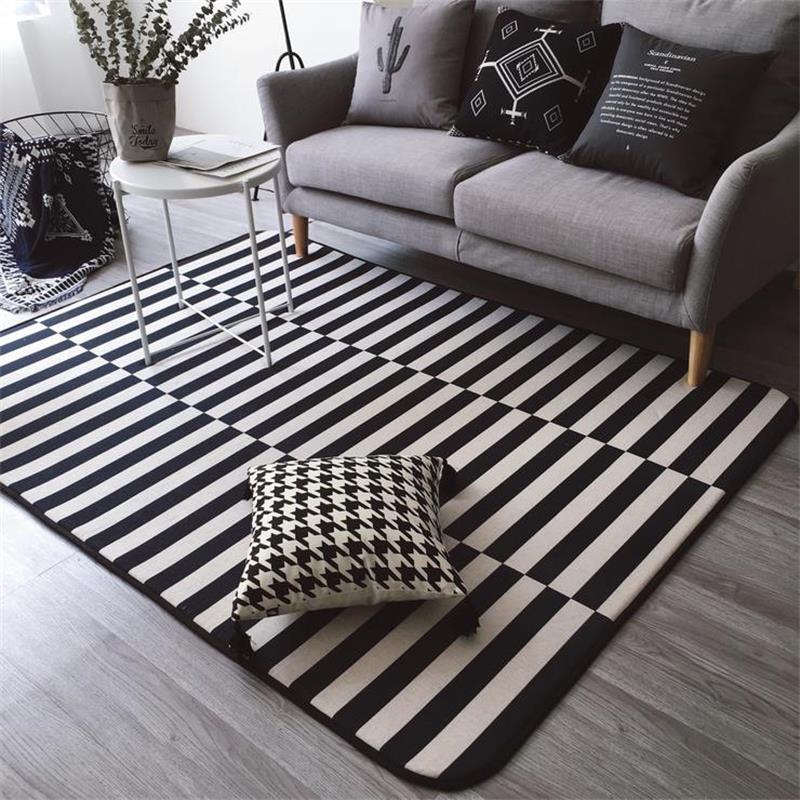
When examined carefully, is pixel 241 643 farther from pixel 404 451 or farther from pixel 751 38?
pixel 751 38

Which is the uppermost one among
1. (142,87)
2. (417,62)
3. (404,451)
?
(142,87)

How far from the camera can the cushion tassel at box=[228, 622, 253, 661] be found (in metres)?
1.61

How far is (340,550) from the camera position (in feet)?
5.40

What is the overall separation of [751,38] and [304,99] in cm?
140

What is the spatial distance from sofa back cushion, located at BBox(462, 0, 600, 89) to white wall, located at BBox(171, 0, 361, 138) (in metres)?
0.90

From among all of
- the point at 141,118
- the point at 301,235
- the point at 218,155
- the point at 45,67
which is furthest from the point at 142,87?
the point at 45,67

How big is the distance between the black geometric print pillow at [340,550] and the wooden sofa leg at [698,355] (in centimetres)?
94

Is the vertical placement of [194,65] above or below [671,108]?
below

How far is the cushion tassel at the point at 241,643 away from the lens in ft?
5.29

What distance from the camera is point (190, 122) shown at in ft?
15.8

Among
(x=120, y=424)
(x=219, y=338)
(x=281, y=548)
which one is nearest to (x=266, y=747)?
(x=281, y=548)

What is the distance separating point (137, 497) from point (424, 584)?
2.49 ft

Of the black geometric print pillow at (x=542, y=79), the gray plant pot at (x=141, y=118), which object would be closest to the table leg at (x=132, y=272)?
the gray plant pot at (x=141, y=118)

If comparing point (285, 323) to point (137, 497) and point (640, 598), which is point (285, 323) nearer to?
point (137, 497)
